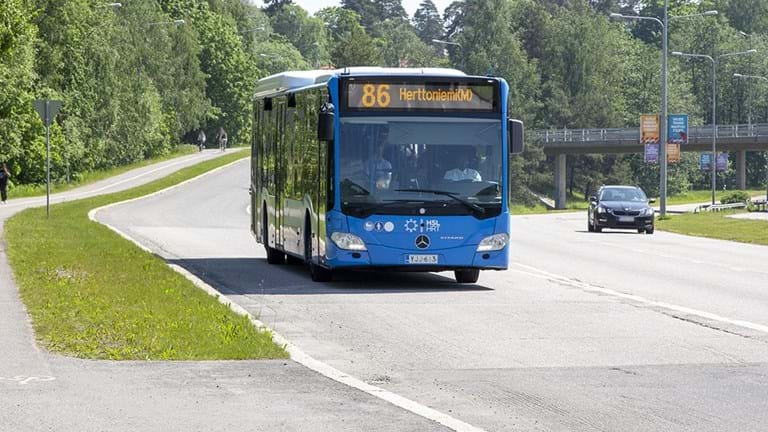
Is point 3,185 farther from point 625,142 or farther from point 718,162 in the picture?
point 625,142

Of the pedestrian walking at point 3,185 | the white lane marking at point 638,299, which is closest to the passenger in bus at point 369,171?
the white lane marking at point 638,299

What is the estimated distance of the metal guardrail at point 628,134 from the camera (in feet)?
379

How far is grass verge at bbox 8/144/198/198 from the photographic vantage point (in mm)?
73688

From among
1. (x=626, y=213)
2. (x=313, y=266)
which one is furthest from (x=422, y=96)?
(x=626, y=213)

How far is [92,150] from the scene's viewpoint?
91.4 m

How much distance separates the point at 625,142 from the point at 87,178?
4863cm

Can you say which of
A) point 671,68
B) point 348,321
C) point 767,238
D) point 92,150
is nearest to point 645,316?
point 348,321

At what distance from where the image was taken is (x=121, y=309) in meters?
17.4

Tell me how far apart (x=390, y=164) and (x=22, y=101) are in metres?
51.5

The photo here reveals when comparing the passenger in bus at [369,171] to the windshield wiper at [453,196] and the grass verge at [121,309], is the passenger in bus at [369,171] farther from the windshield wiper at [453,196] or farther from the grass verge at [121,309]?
the grass verge at [121,309]

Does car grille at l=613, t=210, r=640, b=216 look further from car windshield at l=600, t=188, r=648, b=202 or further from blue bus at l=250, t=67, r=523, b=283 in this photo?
blue bus at l=250, t=67, r=523, b=283

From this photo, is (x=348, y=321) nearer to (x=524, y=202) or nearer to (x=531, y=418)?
(x=531, y=418)

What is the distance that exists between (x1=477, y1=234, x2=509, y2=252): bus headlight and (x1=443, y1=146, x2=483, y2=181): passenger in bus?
812 millimetres

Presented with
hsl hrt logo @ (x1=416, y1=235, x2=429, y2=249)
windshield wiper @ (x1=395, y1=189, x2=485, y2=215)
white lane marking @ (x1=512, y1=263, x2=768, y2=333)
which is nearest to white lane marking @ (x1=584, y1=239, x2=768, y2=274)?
white lane marking @ (x1=512, y1=263, x2=768, y2=333)
